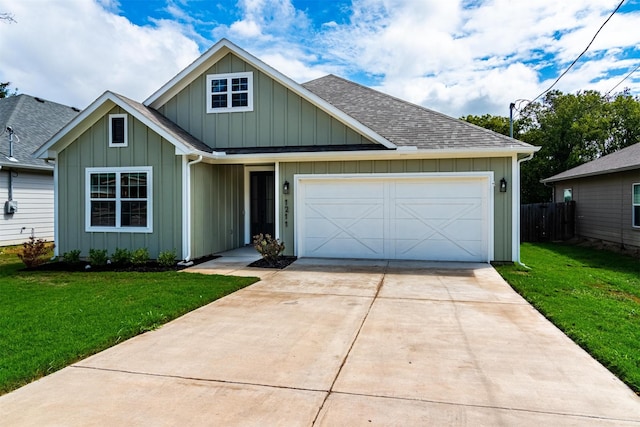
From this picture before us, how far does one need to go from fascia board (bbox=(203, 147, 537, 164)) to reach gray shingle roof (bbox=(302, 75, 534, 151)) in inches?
6.3

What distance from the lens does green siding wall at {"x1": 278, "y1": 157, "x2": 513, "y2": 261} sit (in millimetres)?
10039

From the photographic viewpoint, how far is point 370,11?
11625 mm

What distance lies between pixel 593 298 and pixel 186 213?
331 inches

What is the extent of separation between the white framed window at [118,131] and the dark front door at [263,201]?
12.8 ft

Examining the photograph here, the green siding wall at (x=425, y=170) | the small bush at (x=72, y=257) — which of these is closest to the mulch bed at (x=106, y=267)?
the small bush at (x=72, y=257)

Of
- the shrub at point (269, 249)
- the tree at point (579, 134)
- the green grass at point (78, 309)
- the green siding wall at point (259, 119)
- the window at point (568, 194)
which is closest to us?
the green grass at point (78, 309)

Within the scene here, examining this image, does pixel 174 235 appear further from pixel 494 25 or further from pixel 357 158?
pixel 494 25

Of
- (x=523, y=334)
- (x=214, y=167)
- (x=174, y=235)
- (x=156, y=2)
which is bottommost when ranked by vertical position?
(x=523, y=334)

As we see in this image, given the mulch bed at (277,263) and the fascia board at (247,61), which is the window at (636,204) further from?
the mulch bed at (277,263)

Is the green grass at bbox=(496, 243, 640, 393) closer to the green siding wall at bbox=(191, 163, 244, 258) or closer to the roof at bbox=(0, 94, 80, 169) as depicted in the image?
the green siding wall at bbox=(191, 163, 244, 258)

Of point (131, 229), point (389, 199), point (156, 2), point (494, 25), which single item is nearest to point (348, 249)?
point (389, 199)

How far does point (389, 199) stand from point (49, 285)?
7542mm

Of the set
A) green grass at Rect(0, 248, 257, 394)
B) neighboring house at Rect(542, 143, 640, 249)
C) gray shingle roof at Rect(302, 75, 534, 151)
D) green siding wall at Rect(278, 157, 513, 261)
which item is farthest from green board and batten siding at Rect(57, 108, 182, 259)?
neighboring house at Rect(542, 143, 640, 249)

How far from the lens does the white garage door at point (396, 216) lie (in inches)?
405
